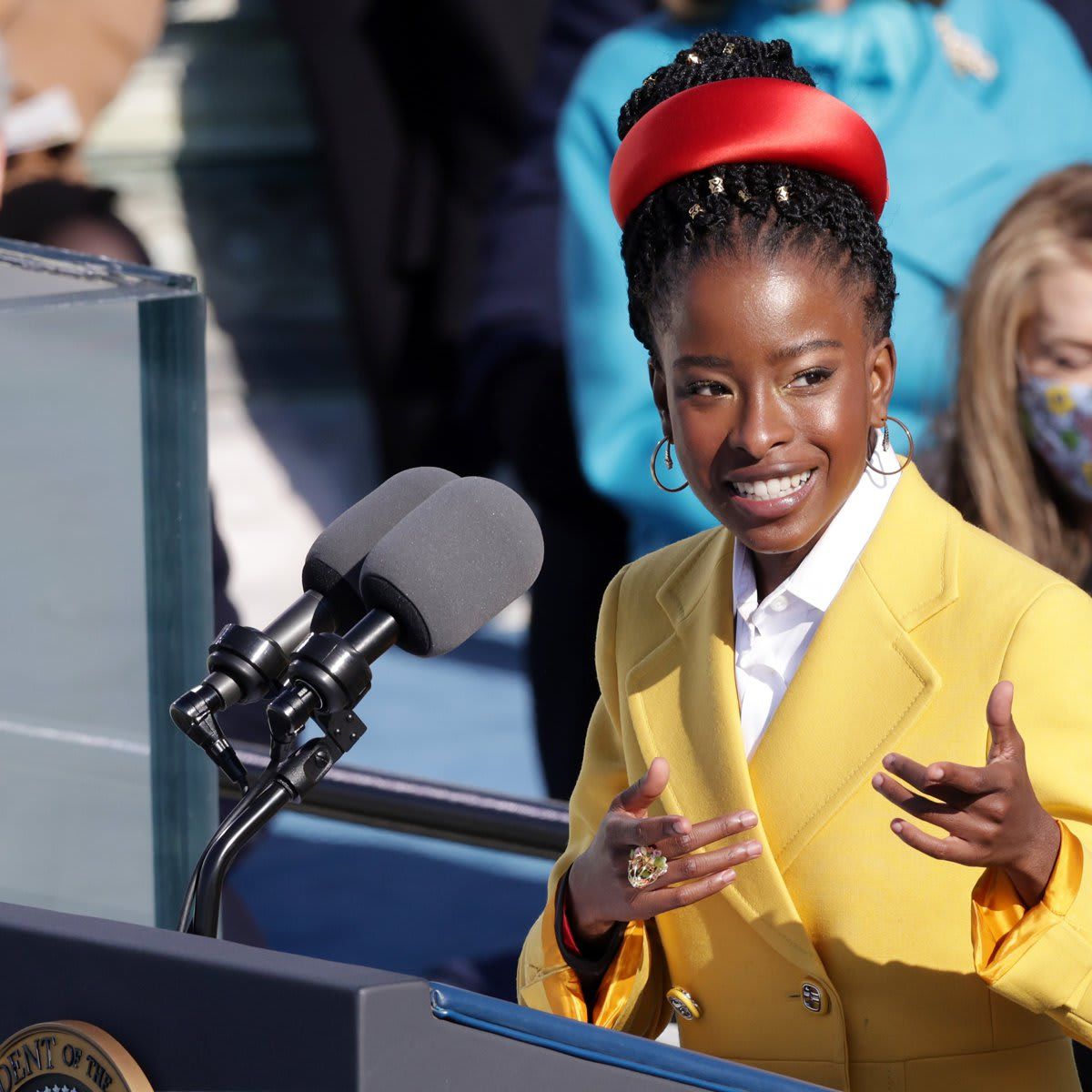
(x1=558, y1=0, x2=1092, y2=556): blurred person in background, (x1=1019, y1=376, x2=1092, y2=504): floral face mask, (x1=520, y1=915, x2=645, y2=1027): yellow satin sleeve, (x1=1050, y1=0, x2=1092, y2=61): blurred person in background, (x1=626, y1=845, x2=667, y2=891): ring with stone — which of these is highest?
(x1=1050, y1=0, x2=1092, y2=61): blurred person in background

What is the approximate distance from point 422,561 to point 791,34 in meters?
1.77

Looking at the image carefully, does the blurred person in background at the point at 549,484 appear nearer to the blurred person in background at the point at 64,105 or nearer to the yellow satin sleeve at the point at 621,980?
the blurred person in background at the point at 64,105

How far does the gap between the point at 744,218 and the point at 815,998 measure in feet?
1.71

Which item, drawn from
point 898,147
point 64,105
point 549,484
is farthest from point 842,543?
point 64,105

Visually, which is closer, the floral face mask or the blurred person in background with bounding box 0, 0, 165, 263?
the floral face mask

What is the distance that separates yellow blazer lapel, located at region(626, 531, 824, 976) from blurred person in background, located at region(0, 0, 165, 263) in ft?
5.97

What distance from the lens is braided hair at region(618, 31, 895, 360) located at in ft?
4.04

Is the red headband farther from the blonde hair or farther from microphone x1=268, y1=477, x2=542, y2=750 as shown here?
the blonde hair

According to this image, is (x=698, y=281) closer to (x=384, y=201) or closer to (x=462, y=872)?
(x=462, y=872)

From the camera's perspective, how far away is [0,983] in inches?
37.8

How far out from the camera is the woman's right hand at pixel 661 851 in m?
1.13

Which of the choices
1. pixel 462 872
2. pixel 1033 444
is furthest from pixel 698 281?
pixel 462 872

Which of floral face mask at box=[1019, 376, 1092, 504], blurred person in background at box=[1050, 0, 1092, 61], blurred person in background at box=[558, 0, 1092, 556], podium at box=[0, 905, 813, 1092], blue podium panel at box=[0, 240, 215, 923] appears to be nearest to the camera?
podium at box=[0, 905, 813, 1092]

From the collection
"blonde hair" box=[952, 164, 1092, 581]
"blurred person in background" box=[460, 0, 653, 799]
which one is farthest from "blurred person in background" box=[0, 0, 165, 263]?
"blonde hair" box=[952, 164, 1092, 581]
